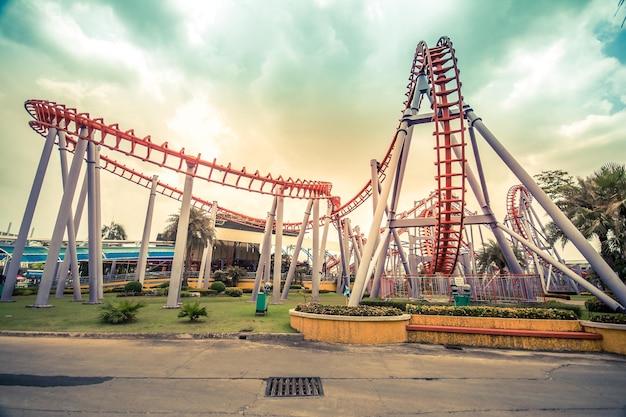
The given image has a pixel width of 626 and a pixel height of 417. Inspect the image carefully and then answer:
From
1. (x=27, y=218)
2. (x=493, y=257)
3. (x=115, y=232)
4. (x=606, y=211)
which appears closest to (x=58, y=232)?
(x=27, y=218)

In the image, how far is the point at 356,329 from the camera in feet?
31.9

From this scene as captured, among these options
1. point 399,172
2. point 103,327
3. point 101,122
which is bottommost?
point 103,327

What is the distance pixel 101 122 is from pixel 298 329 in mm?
17083

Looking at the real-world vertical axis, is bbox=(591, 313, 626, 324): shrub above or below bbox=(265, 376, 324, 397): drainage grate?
above

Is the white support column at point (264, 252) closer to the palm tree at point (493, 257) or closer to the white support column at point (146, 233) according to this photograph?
the white support column at point (146, 233)

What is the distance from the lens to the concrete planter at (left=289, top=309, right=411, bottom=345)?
381 inches

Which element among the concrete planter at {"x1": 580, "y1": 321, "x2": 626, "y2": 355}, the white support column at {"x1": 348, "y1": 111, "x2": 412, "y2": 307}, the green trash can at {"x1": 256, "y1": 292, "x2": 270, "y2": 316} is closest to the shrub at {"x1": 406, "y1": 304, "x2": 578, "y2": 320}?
the concrete planter at {"x1": 580, "y1": 321, "x2": 626, "y2": 355}

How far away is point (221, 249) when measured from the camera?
58.5m

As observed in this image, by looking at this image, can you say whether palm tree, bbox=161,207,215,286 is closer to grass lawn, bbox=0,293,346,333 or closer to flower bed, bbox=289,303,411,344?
grass lawn, bbox=0,293,346,333

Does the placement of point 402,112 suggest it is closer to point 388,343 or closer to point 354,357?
point 388,343

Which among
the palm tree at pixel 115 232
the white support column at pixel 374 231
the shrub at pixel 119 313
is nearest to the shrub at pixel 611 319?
the white support column at pixel 374 231

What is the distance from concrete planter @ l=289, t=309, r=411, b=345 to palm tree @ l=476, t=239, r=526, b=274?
28.2m

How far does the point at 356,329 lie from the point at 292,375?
3943 mm

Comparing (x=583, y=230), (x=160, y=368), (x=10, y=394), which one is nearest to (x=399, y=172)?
(x=583, y=230)
